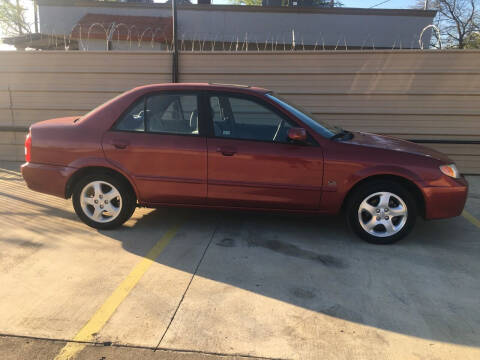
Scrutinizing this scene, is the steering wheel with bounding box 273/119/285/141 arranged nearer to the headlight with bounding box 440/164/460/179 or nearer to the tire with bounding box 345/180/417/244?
the tire with bounding box 345/180/417/244

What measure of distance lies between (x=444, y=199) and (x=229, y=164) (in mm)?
2246

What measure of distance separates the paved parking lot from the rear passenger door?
1.80 ft

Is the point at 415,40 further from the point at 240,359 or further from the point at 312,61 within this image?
the point at 240,359

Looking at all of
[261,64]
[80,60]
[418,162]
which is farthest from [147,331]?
[80,60]

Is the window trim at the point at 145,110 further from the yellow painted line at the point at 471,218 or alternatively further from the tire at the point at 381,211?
the yellow painted line at the point at 471,218

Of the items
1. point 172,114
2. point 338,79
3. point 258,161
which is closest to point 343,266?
point 258,161

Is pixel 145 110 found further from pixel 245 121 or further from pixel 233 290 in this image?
pixel 233 290

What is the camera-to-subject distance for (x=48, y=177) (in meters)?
4.53

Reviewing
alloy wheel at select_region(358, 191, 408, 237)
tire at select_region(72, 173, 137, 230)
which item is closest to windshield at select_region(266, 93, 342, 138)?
alloy wheel at select_region(358, 191, 408, 237)

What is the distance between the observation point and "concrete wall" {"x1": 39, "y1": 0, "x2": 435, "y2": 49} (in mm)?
16656

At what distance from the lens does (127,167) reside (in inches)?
173

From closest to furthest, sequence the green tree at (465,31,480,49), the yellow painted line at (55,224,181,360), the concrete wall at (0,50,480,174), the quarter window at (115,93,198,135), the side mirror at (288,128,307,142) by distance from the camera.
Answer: the yellow painted line at (55,224,181,360), the side mirror at (288,128,307,142), the quarter window at (115,93,198,135), the concrete wall at (0,50,480,174), the green tree at (465,31,480,49)

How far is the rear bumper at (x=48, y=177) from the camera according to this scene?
14.7 ft

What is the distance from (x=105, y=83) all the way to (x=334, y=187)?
5.03 m
